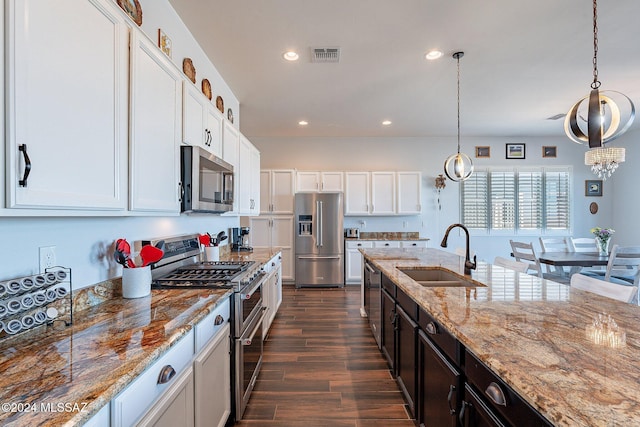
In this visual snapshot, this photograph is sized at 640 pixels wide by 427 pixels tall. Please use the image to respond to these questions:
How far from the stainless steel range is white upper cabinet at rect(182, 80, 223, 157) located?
73 centimetres

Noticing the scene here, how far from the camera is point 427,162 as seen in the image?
612 cm

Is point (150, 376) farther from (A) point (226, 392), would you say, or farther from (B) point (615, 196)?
(B) point (615, 196)

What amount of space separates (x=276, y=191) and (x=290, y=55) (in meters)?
2.92

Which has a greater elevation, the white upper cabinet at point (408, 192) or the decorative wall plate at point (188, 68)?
the decorative wall plate at point (188, 68)

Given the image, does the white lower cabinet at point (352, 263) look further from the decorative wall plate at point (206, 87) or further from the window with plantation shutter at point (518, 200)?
the decorative wall plate at point (206, 87)

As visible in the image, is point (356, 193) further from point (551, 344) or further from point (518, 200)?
point (551, 344)

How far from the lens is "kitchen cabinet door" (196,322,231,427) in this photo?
4.53 feet

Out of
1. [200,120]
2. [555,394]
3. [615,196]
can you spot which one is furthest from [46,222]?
[615,196]

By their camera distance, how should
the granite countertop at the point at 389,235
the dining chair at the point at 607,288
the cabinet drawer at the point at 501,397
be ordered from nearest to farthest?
the cabinet drawer at the point at 501,397, the dining chair at the point at 607,288, the granite countertop at the point at 389,235

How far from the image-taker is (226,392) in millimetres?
1756

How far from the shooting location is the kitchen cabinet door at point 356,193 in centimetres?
580

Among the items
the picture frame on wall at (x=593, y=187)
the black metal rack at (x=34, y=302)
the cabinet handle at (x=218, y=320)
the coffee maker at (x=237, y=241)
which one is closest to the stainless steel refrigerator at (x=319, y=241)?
the coffee maker at (x=237, y=241)

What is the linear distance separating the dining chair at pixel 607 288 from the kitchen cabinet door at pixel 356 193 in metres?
4.00

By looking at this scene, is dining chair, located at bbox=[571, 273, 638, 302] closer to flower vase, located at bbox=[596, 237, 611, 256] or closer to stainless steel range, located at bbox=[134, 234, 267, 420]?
stainless steel range, located at bbox=[134, 234, 267, 420]
